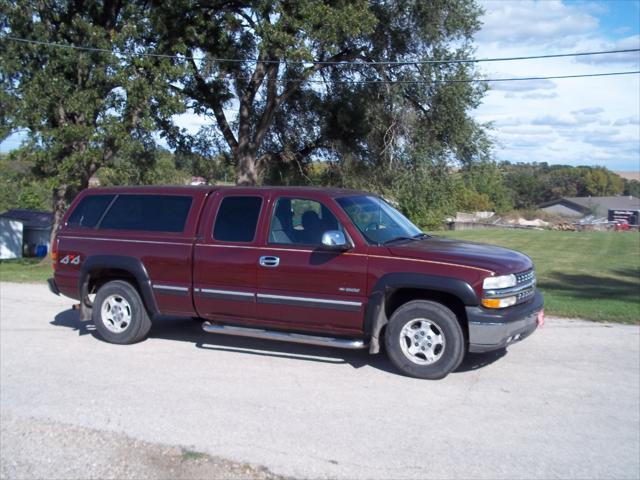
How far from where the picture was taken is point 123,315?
849 cm

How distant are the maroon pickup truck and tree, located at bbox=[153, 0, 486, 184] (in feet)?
31.1

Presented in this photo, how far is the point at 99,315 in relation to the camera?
8.56m

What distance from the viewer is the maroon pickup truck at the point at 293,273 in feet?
22.2

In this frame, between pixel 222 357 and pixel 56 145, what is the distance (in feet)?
37.2

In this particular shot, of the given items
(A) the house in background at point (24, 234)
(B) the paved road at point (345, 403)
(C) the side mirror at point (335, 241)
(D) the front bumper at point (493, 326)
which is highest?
(C) the side mirror at point (335, 241)

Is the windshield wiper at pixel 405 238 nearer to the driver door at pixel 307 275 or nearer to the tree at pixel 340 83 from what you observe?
the driver door at pixel 307 275

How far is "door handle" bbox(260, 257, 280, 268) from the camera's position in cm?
742

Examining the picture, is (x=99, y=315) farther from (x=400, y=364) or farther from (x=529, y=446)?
(x=529, y=446)

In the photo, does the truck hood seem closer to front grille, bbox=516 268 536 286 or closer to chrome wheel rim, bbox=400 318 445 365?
front grille, bbox=516 268 536 286

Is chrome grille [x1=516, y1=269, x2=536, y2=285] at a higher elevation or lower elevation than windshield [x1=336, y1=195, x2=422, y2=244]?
lower

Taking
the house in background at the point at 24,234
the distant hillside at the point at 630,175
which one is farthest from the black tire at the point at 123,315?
the distant hillside at the point at 630,175

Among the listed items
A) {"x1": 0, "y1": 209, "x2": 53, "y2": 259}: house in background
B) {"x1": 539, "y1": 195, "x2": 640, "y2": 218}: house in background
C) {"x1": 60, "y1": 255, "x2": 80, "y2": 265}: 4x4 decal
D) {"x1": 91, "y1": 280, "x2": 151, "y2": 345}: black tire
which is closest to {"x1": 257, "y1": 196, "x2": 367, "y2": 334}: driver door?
{"x1": 91, "y1": 280, "x2": 151, "y2": 345}: black tire

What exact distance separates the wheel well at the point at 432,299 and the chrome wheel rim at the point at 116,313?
3396mm

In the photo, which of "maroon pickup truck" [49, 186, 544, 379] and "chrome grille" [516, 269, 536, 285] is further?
"chrome grille" [516, 269, 536, 285]
